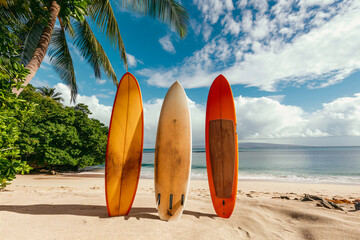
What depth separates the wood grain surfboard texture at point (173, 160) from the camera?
257cm

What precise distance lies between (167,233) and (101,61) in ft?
18.1

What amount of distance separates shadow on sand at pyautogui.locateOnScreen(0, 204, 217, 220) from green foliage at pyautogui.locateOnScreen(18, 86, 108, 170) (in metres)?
7.05

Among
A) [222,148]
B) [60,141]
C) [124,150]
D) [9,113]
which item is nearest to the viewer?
[9,113]

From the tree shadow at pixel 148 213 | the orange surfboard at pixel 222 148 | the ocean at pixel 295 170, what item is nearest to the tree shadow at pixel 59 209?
the tree shadow at pixel 148 213

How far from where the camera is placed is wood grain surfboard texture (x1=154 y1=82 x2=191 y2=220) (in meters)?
2.57

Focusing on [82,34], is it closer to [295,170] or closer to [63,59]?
[63,59]

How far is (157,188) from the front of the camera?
2668mm

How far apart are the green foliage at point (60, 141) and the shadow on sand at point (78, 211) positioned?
23.1 feet

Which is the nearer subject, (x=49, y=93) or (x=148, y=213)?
(x=148, y=213)

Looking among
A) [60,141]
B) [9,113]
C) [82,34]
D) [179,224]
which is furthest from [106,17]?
[60,141]

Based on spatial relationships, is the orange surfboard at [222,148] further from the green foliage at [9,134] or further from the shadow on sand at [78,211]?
the green foliage at [9,134]

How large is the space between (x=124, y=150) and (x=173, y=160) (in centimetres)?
84

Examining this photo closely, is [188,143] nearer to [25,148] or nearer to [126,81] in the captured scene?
[126,81]

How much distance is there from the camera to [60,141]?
940 cm
